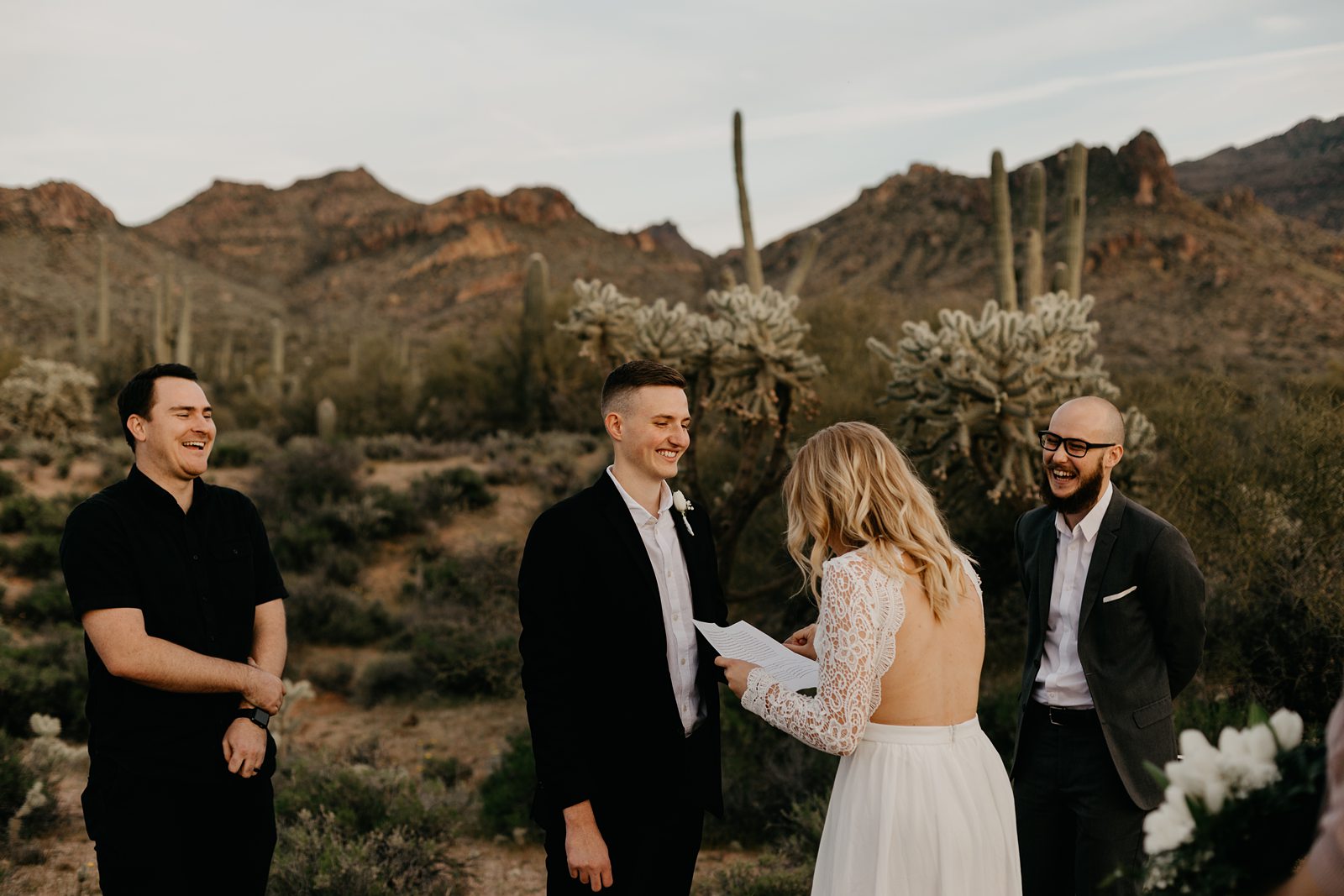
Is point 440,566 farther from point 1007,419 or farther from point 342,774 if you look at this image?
point 1007,419

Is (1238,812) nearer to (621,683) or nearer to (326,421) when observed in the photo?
(621,683)

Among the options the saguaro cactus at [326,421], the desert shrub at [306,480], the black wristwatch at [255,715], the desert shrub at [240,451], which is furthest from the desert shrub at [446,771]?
the saguaro cactus at [326,421]

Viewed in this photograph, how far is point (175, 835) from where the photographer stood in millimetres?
3029

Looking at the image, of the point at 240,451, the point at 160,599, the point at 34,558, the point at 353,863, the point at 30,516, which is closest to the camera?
the point at 160,599

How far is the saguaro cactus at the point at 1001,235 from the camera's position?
350 inches

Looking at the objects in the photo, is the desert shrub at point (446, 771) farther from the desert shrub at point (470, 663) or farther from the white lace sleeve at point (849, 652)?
the white lace sleeve at point (849, 652)

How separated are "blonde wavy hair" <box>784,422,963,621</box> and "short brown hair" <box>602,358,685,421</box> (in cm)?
63

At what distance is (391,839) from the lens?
5523mm

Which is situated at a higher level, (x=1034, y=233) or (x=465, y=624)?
(x=1034, y=233)

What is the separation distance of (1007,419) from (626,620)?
454 centimetres

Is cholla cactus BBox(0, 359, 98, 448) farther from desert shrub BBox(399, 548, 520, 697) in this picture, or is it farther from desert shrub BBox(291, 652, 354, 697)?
desert shrub BBox(291, 652, 354, 697)

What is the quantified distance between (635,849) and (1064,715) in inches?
63.2

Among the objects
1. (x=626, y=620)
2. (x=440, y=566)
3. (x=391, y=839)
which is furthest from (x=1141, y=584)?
(x=440, y=566)

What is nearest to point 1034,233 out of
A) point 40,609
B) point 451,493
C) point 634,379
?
point 634,379
